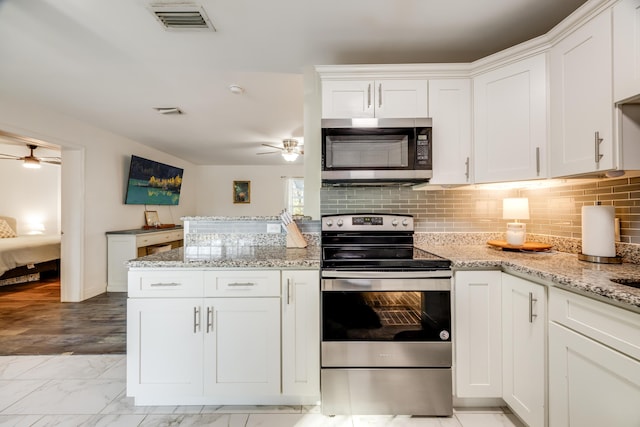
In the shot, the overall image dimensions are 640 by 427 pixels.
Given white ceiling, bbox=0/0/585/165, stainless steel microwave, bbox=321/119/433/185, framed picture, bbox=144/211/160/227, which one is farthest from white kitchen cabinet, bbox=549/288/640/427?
framed picture, bbox=144/211/160/227

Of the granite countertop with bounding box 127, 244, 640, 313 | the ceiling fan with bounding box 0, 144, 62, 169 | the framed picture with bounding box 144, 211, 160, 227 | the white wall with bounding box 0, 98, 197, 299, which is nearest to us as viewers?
the granite countertop with bounding box 127, 244, 640, 313

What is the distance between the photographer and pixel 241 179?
7.09m

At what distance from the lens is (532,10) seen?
62.9 inches

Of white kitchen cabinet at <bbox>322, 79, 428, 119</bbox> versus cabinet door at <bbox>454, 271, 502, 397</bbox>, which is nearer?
cabinet door at <bbox>454, 271, 502, 397</bbox>

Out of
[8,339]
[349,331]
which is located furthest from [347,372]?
[8,339]

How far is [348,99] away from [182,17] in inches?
44.6

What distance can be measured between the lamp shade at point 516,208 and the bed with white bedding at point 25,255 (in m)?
6.19

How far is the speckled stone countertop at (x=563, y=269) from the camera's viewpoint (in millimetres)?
953

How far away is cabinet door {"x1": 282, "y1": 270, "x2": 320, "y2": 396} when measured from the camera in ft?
5.11

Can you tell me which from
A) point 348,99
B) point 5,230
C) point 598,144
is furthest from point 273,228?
point 5,230

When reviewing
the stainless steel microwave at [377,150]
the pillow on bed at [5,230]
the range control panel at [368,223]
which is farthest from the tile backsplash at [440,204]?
the pillow on bed at [5,230]

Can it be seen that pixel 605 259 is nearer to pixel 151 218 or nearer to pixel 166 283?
pixel 166 283

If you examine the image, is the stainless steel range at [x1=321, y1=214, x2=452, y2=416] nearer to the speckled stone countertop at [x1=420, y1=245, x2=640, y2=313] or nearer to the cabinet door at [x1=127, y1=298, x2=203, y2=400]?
the speckled stone countertop at [x1=420, y1=245, x2=640, y2=313]

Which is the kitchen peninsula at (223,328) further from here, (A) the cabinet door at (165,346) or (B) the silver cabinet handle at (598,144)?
(B) the silver cabinet handle at (598,144)
